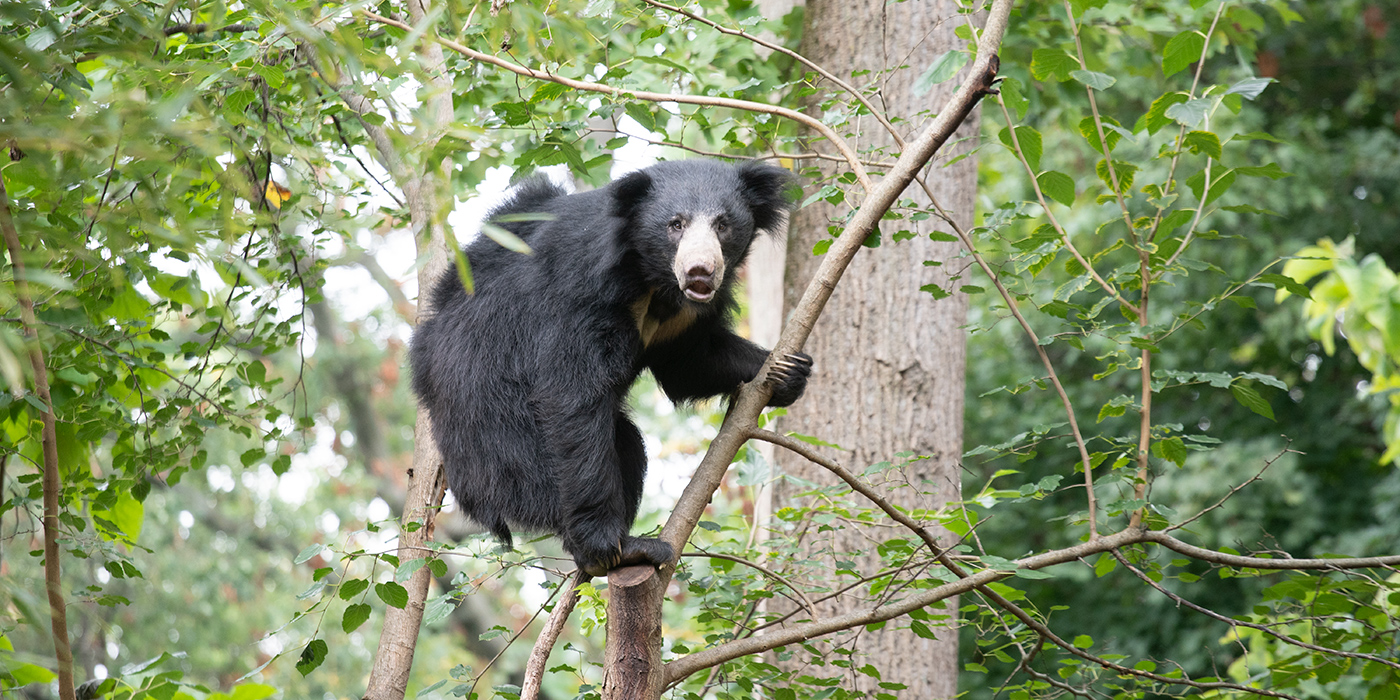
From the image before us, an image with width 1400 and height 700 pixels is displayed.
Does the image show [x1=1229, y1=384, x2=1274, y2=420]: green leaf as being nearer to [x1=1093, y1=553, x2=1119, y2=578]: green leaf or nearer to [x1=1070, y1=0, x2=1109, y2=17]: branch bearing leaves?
[x1=1093, y1=553, x2=1119, y2=578]: green leaf

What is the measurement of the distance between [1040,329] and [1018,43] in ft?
11.9

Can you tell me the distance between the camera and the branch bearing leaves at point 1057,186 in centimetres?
196

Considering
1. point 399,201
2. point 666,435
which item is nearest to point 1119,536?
point 399,201

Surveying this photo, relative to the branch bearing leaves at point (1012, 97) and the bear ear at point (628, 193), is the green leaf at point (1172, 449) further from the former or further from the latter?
the bear ear at point (628, 193)

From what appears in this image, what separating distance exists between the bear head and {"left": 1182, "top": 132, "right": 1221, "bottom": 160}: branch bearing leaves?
97 centimetres

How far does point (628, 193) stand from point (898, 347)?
3.99 feet

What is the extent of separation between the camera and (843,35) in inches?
138

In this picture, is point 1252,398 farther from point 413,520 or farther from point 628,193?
point 413,520

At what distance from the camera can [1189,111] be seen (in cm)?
183

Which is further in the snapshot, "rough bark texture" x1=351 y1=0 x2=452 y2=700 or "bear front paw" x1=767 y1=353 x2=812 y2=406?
"rough bark texture" x1=351 y1=0 x2=452 y2=700

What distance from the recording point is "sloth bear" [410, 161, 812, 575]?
2240mm

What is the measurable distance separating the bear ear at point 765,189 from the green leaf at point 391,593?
134cm

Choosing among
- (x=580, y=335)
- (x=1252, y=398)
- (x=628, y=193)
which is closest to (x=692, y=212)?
(x=628, y=193)

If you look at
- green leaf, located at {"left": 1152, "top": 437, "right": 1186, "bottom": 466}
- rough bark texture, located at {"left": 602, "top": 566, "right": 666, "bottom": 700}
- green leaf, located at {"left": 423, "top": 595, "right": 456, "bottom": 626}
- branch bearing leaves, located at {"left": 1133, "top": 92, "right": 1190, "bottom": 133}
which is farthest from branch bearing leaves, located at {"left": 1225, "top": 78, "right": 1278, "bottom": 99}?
green leaf, located at {"left": 423, "top": 595, "right": 456, "bottom": 626}
